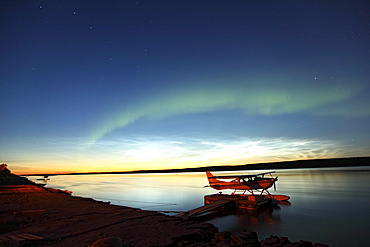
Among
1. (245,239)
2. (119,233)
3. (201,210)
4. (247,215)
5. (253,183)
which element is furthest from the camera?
(253,183)

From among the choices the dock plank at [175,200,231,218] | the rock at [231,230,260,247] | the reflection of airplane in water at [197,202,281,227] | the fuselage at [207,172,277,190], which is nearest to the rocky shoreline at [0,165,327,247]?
the rock at [231,230,260,247]

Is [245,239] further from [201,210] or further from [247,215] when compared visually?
[247,215]

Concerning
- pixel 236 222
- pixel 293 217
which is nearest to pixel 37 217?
pixel 236 222

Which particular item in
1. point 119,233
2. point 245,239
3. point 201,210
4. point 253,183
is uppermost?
point 253,183

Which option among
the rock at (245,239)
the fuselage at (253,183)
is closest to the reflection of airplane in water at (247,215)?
the fuselage at (253,183)

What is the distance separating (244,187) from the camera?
2500cm

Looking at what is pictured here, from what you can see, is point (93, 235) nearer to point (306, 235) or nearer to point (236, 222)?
point (236, 222)

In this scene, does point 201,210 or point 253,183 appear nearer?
point 201,210

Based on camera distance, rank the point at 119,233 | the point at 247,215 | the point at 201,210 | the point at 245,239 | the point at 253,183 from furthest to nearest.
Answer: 1. the point at 253,183
2. the point at 247,215
3. the point at 201,210
4. the point at 245,239
5. the point at 119,233

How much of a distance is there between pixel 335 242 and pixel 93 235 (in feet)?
44.3

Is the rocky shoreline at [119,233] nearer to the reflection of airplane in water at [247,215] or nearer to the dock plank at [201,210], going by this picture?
the dock plank at [201,210]

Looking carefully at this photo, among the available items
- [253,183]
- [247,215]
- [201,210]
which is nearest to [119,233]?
Result: [201,210]

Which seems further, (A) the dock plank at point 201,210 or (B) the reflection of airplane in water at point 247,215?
(B) the reflection of airplane in water at point 247,215

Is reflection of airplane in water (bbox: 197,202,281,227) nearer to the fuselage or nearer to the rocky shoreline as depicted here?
the fuselage
